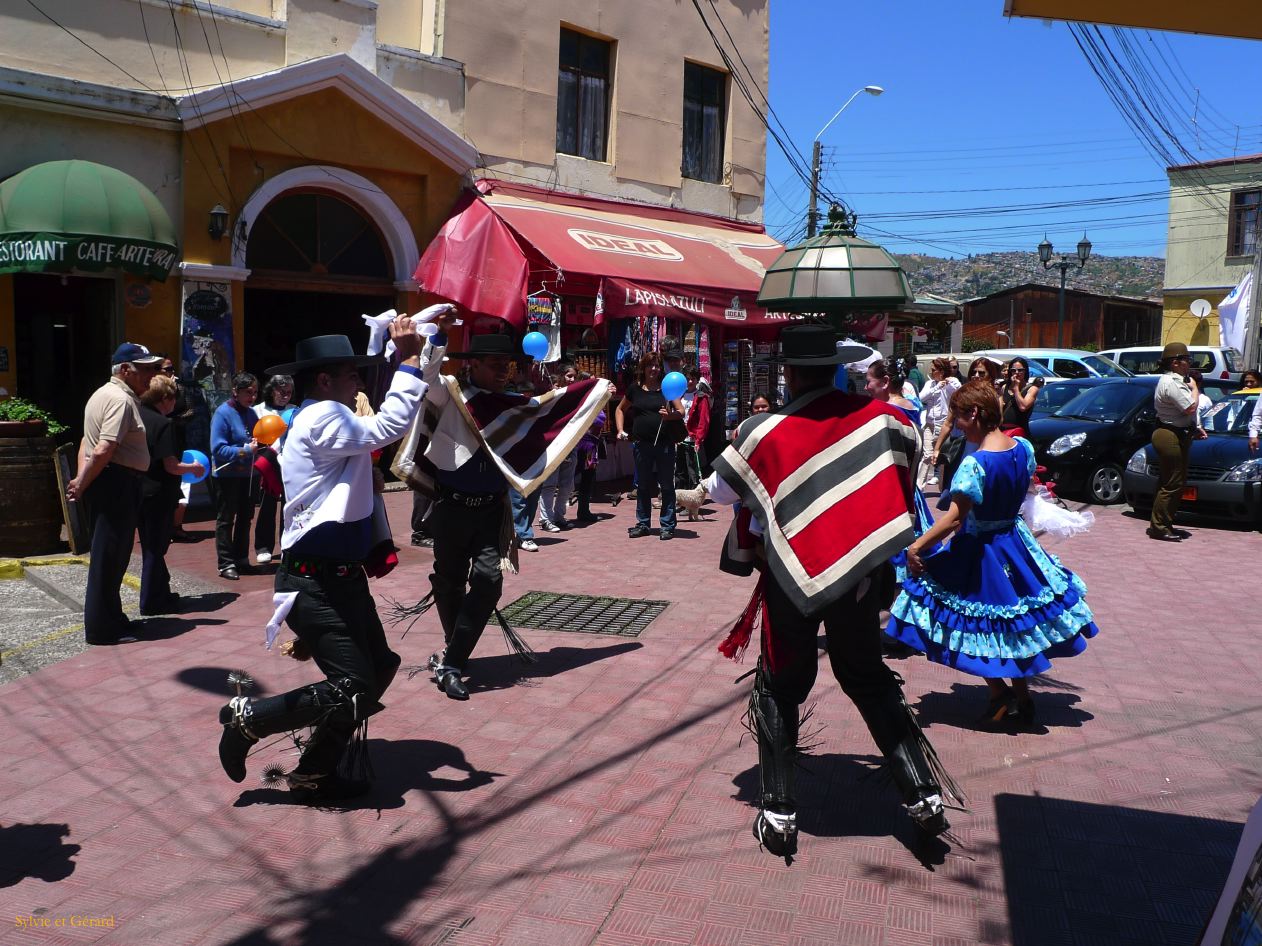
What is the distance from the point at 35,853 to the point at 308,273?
10460mm

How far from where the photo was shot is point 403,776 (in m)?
4.89

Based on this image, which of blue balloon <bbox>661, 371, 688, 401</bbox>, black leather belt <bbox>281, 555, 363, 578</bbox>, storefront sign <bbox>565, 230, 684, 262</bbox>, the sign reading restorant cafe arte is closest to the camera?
black leather belt <bbox>281, 555, 363, 578</bbox>

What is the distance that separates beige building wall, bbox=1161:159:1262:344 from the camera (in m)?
36.6

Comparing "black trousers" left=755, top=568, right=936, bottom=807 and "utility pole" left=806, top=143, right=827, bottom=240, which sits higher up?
"utility pole" left=806, top=143, right=827, bottom=240

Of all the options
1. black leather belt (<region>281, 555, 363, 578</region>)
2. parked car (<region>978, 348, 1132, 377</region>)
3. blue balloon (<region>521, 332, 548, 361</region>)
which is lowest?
black leather belt (<region>281, 555, 363, 578</region>)

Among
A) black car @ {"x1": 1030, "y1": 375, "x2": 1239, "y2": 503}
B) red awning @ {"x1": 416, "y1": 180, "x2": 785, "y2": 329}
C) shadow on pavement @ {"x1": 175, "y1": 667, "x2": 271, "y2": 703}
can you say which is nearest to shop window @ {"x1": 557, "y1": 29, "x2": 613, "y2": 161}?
red awning @ {"x1": 416, "y1": 180, "x2": 785, "y2": 329}

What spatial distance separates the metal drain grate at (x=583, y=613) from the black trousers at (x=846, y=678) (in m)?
3.24

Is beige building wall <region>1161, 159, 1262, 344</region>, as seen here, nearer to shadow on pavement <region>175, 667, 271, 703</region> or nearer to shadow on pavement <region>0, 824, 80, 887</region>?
shadow on pavement <region>175, 667, 271, 703</region>

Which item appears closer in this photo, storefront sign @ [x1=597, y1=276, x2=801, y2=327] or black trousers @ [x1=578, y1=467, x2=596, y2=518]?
black trousers @ [x1=578, y1=467, x2=596, y2=518]

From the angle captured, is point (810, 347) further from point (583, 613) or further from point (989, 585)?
point (583, 613)

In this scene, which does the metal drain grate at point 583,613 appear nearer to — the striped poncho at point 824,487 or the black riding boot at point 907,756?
the black riding boot at point 907,756

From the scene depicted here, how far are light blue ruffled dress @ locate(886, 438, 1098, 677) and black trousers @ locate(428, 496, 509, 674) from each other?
84.1 inches

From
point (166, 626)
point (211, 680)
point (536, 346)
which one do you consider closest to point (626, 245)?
point (536, 346)

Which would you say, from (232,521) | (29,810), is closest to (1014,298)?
(232,521)
